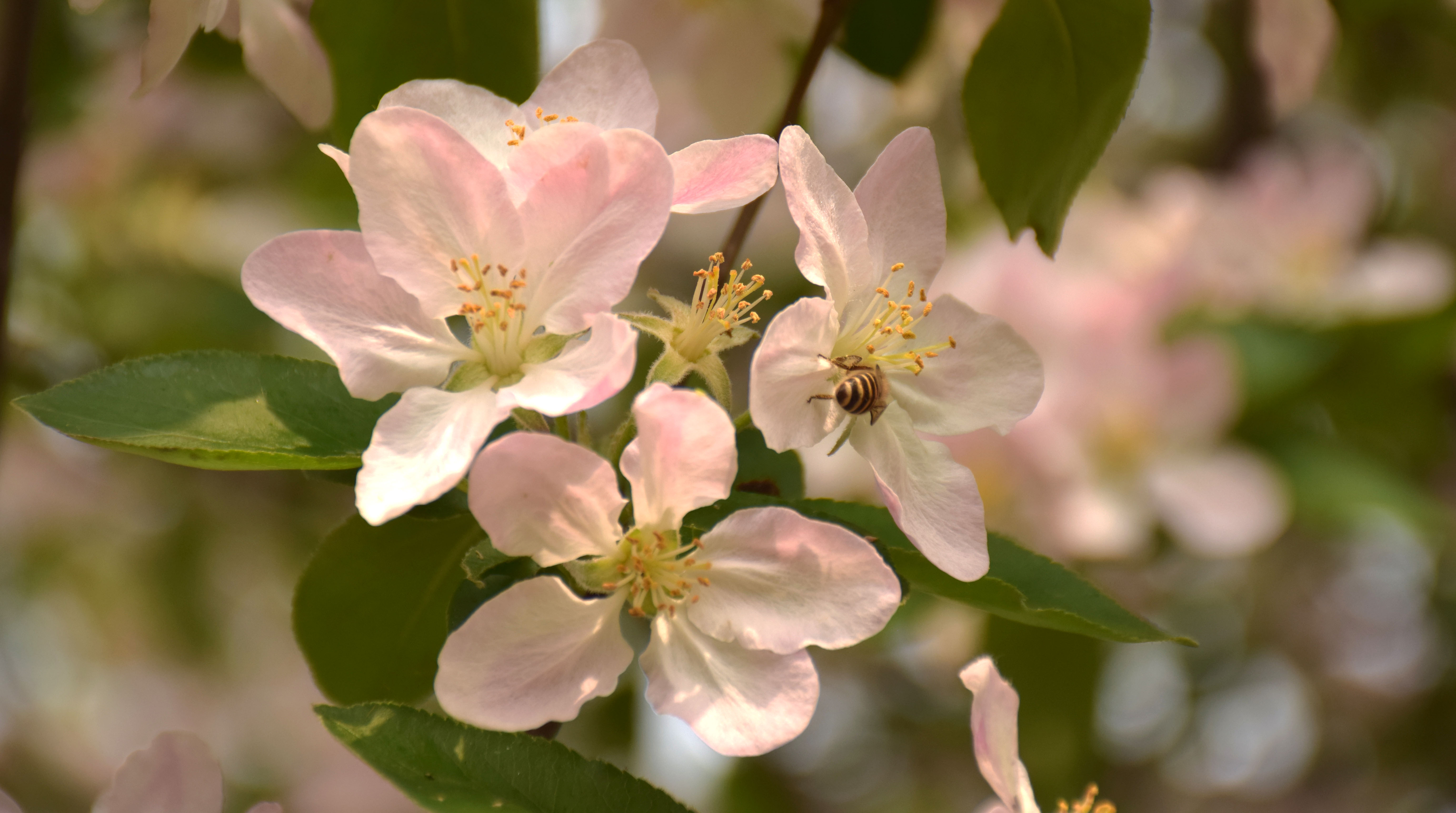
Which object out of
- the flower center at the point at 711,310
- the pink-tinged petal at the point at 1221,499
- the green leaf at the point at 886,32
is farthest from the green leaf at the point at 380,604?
the pink-tinged petal at the point at 1221,499

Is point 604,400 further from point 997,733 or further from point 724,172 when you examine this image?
point 997,733

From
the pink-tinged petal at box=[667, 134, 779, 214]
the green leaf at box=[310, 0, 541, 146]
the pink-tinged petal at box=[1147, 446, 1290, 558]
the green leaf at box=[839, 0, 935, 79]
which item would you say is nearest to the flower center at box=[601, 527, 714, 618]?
the pink-tinged petal at box=[667, 134, 779, 214]

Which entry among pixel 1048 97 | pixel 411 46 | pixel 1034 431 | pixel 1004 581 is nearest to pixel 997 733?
pixel 1004 581

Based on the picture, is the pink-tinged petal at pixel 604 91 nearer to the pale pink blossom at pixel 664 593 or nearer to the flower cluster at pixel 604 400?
the flower cluster at pixel 604 400

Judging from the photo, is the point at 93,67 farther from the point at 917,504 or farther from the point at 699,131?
the point at 917,504

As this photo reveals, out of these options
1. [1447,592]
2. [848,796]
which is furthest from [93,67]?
[1447,592]
